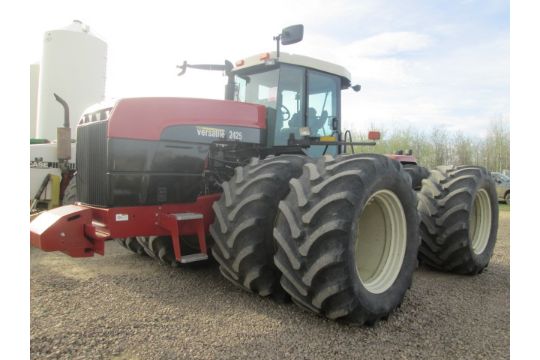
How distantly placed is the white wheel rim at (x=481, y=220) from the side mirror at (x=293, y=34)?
327 centimetres

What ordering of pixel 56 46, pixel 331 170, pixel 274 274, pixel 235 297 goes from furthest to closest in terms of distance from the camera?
pixel 56 46 < pixel 235 297 < pixel 274 274 < pixel 331 170

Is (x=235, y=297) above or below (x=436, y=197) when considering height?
below

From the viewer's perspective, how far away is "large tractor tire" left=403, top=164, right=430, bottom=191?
19.2ft

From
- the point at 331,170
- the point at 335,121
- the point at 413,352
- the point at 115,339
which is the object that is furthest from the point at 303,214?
the point at 335,121

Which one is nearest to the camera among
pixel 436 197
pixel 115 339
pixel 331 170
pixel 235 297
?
pixel 115 339

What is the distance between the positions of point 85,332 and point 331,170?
7.44 feet

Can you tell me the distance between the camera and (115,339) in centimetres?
298

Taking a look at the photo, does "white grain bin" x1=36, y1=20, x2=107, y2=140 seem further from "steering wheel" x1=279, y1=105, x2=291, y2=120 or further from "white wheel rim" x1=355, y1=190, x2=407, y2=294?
"white wheel rim" x1=355, y1=190, x2=407, y2=294

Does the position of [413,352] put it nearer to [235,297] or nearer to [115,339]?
[235,297]

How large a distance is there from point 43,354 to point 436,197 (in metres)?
4.35

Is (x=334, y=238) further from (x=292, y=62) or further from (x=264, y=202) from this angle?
(x=292, y=62)

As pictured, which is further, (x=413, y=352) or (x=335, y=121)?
(x=335, y=121)

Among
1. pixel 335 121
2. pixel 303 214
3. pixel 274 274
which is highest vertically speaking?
pixel 335 121

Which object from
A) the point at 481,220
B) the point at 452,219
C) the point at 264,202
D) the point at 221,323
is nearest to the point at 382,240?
the point at 264,202
